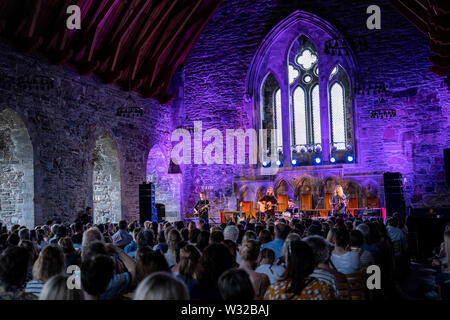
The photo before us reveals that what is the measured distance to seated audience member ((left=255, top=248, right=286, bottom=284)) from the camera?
12.2ft

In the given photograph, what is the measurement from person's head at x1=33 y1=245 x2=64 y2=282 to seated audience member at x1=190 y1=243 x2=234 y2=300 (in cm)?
102

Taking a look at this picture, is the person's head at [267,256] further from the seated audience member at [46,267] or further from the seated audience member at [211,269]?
the seated audience member at [46,267]

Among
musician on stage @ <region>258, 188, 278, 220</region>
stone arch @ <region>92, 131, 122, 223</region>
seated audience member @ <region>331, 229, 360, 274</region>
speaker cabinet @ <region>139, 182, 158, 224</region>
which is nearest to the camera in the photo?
seated audience member @ <region>331, 229, 360, 274</region>

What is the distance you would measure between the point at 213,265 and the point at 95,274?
27.8 inches

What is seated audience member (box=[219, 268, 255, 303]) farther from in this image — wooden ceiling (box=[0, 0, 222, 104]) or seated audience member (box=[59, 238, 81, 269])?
wooden ceiling (box=[0, 0, 222, 104])

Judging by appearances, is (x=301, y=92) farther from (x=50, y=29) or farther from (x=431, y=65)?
(x=50, y=29)

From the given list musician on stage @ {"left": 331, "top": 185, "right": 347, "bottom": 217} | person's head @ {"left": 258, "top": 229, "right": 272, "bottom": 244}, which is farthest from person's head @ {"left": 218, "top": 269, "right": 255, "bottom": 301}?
musician on stage @ {"left": 331, "top": 185, "right": 347, "bottom": 217}

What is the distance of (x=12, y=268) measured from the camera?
2.90 m

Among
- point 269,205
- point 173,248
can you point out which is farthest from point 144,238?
point 269,205

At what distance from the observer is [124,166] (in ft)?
50.1

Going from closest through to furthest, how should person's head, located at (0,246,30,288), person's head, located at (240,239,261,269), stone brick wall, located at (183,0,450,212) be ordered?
person's head, located at (0,246,30,288), person's head, located at (240,239,261,269), stone brick wall, located at (183,0,450,212)
